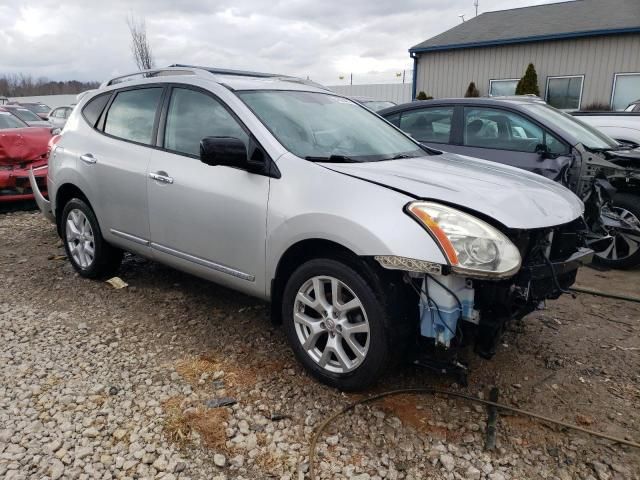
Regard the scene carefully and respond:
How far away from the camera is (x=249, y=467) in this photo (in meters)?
2.40

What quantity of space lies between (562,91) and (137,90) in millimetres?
15211

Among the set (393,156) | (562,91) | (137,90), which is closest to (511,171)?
(393,156)

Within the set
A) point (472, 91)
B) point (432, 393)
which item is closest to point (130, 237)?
→ point (432, 393)

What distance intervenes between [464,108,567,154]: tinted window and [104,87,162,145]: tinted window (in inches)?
130

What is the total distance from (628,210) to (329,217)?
3855 mm

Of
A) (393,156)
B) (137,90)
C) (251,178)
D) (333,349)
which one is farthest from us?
(137,90)

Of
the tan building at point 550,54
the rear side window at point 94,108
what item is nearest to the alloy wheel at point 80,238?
the rear side window at point 94,108

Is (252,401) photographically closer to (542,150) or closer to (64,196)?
(64,196)

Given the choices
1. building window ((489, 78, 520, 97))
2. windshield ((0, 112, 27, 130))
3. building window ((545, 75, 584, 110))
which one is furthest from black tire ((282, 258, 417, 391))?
building window ((489, 78, 520, 97))

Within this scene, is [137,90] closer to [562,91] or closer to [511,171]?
[511,171]

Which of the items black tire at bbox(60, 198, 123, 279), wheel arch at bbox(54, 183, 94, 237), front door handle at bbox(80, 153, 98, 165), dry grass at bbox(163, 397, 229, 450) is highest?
front door handle at bbox(80, 153, 98, 165)

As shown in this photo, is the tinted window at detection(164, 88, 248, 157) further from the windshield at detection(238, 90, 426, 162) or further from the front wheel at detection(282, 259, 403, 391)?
the front wheel at detection(282, 259, 403, 391)

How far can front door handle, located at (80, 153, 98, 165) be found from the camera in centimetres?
427

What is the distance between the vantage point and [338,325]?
2832mm
